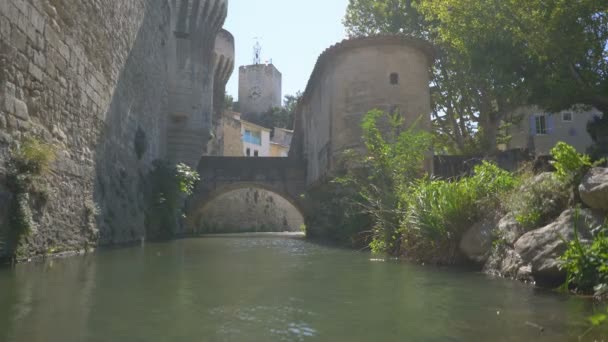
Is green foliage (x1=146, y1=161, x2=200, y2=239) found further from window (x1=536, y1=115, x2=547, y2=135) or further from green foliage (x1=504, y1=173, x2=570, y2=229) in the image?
window (x1=536, y1=115, x2=547, y2=135)

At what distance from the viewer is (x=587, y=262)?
3.98m

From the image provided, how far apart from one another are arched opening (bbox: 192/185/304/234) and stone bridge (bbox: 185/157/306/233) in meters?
4.32

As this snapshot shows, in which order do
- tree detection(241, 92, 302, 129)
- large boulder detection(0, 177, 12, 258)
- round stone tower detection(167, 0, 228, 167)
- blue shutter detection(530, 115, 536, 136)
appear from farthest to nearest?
tree detection(241, 92, 302, 129) < blue shutter detection(530, 115, 536, 136) < round stone tower detection(167, 0, 228, 167) < large boulder detection(0, 177, 12, 258)

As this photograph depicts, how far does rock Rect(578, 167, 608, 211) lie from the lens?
4.44 meters

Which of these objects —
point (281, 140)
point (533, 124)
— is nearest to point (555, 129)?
point (533, 124)

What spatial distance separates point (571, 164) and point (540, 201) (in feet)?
1.91

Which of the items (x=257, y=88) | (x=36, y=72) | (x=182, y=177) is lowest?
(x=182, y=177)

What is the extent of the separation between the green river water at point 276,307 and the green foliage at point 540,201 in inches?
31.6

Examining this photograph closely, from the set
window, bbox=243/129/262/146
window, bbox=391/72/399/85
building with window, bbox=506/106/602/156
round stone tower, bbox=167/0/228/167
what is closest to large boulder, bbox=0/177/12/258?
window, bbox=391/72/399/85

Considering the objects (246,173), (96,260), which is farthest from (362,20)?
(96,260)

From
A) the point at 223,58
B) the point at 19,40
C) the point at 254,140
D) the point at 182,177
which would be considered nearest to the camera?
the point at 19,40

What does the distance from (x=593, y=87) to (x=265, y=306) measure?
465 inches

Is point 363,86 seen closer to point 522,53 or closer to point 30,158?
point 522,53

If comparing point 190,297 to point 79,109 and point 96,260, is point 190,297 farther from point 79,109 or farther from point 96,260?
point 79,109
